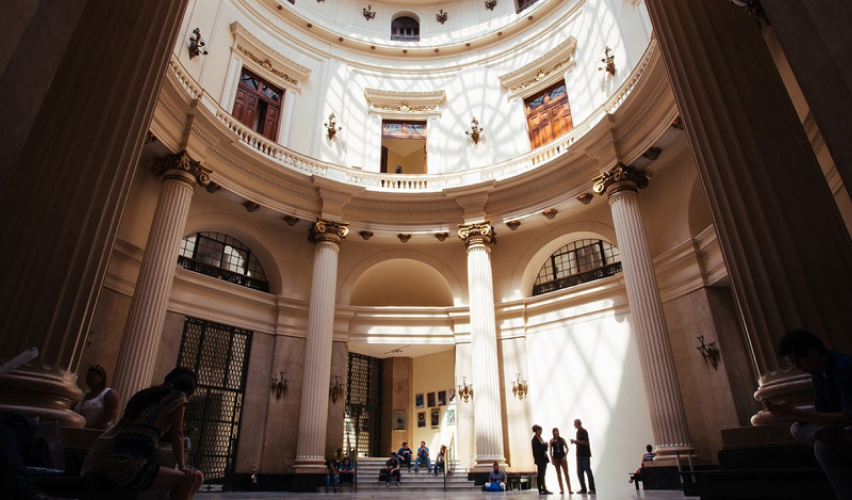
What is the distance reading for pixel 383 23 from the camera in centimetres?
1970

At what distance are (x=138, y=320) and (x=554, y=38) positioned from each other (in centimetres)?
1468

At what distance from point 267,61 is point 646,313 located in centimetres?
1362

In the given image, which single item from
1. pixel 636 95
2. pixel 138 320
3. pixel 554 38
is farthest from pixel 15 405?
pixel 554 38

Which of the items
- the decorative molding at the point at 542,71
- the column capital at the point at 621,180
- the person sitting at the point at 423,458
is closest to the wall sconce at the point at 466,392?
the person sitting at the point at 423,458

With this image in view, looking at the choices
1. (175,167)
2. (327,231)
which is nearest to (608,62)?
(327,231)

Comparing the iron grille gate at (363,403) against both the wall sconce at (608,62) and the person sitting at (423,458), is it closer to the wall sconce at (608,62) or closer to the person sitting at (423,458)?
the person sitting at (423,458)

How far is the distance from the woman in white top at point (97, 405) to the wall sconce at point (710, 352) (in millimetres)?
10875

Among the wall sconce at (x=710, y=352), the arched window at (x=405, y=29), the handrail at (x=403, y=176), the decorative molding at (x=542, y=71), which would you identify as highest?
the arched window at (x=405, y=29)

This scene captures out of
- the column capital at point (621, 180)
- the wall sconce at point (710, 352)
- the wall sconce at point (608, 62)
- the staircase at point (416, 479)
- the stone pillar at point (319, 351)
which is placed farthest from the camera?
the wall sconce at point (608, 62)

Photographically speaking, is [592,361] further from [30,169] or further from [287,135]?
[30,169]

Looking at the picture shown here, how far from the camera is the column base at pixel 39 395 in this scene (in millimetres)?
3139

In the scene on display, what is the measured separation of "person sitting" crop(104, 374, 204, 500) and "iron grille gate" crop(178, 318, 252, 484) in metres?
9.85

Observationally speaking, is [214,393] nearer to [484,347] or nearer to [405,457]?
[405,457]

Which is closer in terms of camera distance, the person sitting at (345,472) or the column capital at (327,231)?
the person sitting at (345,472)
